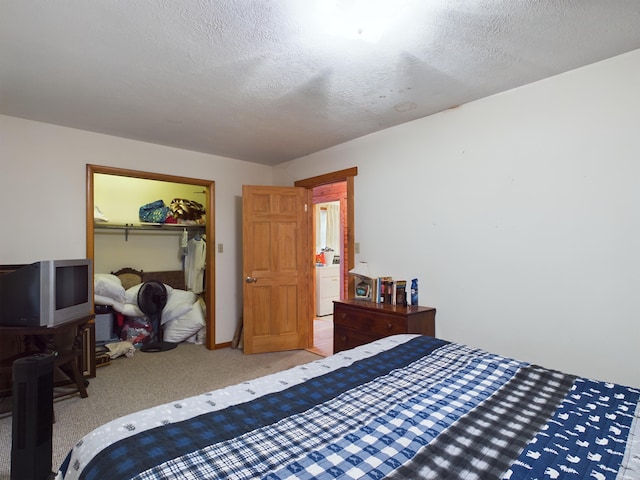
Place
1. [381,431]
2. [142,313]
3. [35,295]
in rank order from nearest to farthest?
[381,431] < [35,295] < [142,313]

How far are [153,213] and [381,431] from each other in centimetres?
469

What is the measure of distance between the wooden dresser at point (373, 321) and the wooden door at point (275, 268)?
95 cm

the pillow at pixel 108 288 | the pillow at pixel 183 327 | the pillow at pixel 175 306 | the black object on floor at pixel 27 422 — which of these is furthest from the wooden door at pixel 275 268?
the black object on floor at pixel 27 422

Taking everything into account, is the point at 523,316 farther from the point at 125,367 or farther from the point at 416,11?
the point at 125,367

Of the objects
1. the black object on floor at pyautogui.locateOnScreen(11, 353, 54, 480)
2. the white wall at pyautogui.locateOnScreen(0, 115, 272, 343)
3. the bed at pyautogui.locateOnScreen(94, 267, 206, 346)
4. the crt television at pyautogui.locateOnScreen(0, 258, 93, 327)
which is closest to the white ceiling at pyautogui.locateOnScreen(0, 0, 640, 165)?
the white wall at pyautogui.locateOnScreen(0, 115, 272, 343)

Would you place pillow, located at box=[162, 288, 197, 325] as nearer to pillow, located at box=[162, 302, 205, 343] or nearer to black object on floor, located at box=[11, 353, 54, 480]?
pillow, located at box=[162, 302, 205, 343]

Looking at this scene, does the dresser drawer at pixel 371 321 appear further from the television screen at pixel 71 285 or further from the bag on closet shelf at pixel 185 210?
the bag on closet shelf at pixel 185 210

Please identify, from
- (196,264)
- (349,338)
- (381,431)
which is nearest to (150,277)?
(196,264)

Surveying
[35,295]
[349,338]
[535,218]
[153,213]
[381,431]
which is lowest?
[349,338]

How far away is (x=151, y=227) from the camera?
497 cm

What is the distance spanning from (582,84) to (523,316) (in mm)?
1562

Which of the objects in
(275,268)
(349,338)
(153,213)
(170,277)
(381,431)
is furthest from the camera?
(170,277)

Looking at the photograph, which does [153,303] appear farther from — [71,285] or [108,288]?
[71,285]

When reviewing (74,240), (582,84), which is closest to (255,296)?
(74,240)
